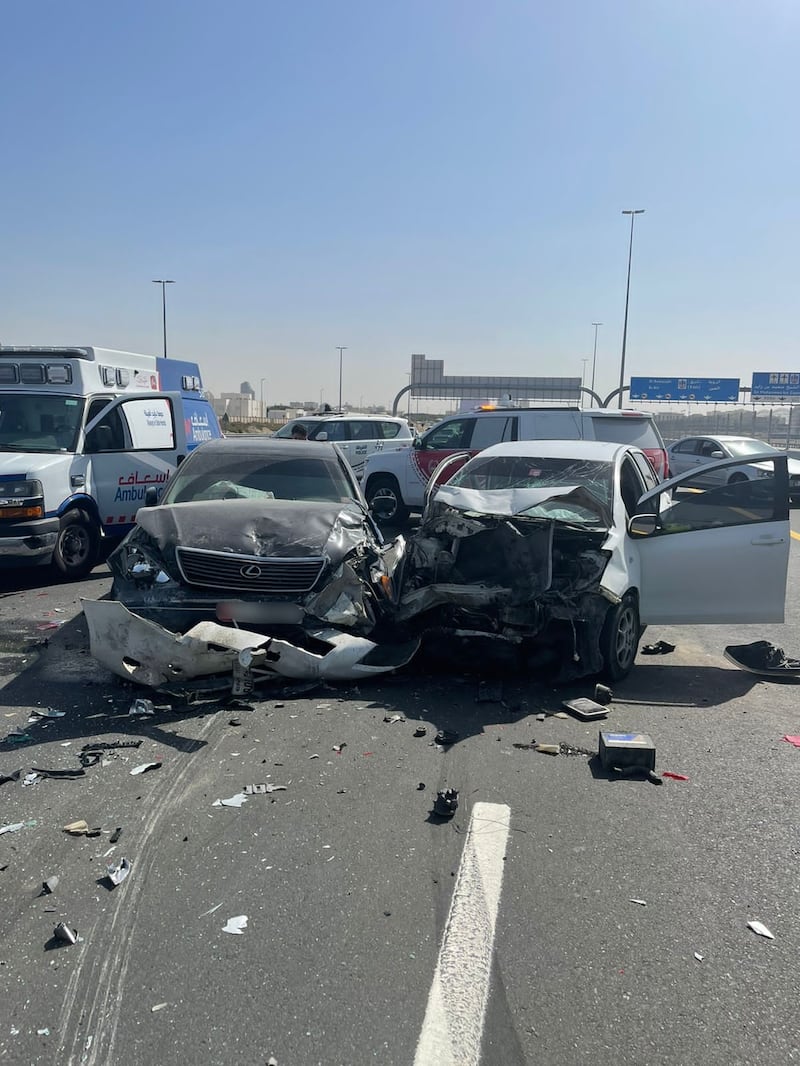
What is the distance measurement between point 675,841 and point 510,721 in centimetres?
169

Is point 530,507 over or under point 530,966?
over

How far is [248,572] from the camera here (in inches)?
234

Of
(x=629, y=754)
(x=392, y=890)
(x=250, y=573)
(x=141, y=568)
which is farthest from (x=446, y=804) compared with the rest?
(x=141, y=568)

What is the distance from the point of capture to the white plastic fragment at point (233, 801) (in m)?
4.13

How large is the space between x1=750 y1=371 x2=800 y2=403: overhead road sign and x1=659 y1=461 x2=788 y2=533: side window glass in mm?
49952

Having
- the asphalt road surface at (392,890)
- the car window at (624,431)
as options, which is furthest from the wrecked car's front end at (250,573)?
the car window at (624,431)

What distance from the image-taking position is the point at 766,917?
128 inches

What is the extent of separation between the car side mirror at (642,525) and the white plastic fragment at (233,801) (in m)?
3.82

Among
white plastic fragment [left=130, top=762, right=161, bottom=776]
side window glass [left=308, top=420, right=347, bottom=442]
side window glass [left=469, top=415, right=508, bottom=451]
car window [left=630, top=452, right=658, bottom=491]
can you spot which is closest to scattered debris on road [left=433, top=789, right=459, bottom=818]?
white plastic fragment [left=130, top=762, right=161, bottom=776]

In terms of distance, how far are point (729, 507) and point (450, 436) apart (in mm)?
8673

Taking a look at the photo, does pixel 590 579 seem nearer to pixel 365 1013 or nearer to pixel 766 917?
pixel 766 917

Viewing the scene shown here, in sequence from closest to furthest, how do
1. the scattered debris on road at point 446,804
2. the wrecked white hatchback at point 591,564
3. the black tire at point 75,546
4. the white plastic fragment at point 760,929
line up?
the white plastic fragment at point 760,929 < the scattered debris on road at point 446,804 < the wrecked white hatchback at point 591,564 < the black tire at point 75,546

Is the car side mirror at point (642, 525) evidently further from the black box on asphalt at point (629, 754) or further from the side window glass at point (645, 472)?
the black box on asphalt at point (629, 754)

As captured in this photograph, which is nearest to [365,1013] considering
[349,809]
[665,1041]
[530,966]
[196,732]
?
[530,966]
